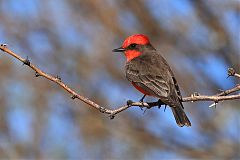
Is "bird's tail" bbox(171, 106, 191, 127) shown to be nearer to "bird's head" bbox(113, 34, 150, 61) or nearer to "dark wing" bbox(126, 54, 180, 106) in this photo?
"dark wing" bbox(126, 54, 180, 106)

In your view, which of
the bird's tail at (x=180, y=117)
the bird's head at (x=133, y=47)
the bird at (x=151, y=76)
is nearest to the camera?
the bird's tail at (x=180, y=117)

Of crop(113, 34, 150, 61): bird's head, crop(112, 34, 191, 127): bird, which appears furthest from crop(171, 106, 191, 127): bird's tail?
crop(113, 34, 150, 61): bird's head

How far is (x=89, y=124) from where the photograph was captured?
9.87 m

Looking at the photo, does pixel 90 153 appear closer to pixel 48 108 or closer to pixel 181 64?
pixel 48 108

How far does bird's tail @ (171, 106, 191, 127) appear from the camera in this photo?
18.5 ft

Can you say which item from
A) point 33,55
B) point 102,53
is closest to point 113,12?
point 102,53

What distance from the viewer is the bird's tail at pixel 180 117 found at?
5.65 metres

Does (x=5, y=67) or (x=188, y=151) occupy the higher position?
(x=5, y=67)

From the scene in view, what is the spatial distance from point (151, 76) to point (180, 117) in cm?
74

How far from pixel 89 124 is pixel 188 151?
1.79 metres

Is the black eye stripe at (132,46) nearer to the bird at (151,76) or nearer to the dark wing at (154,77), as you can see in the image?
the bird at (151,76)

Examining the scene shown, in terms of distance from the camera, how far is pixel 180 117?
5719 millimetres

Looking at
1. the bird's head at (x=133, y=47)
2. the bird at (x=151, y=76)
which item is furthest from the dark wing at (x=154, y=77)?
the bird's head at (x=133, y=47)

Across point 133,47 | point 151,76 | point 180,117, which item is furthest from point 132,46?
point 180,117
